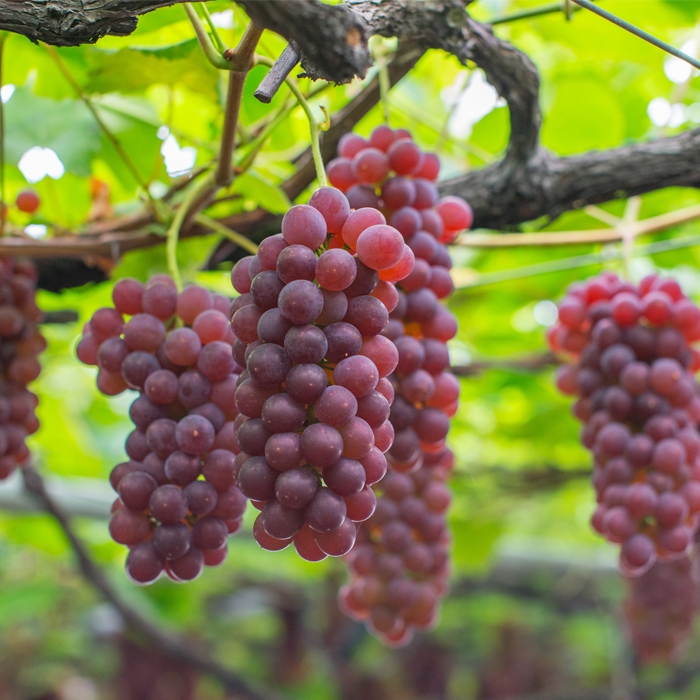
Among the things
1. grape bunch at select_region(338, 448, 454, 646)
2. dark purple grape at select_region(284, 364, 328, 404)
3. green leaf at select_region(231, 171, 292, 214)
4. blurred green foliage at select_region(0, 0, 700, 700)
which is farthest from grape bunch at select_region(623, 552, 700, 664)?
dark purple grape at select_region(284, 364, 328, 404)

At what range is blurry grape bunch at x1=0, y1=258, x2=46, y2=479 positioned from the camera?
28.1 inches

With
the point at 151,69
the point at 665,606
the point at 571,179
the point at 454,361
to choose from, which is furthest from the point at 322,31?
the point at 665,606

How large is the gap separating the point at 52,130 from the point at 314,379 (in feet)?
2.29

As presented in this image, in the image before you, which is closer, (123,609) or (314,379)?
(314,379)

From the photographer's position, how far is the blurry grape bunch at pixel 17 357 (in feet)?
2.34

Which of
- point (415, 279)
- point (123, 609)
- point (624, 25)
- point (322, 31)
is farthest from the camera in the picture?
point (123, 609)

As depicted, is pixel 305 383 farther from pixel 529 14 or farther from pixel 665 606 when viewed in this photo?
pixel 665 606

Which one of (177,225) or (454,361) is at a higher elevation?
(454,361)

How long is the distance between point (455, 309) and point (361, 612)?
2.55 ft

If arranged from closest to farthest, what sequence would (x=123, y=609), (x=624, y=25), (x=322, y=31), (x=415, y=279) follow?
1. (x=322, y=31)
2. (x=624, y=25)
3. (x=415, y=279)
4. (x=123, y=609)

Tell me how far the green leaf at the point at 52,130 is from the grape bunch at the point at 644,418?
0.72 m

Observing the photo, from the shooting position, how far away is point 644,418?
775 millimetres

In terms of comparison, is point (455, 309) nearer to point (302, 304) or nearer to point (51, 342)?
point (51, 342)

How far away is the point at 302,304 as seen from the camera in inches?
15.2
